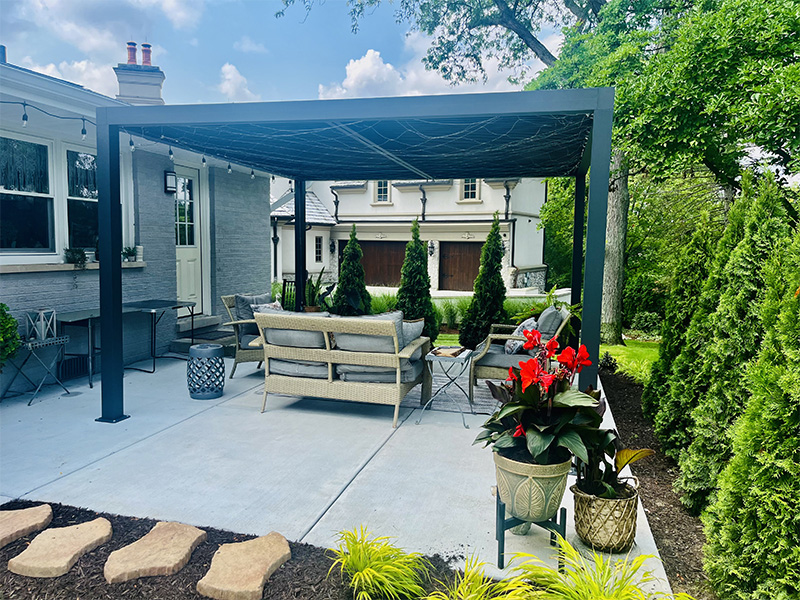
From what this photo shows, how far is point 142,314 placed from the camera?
286 inches

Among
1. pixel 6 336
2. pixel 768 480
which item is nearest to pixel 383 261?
pixel 6 336

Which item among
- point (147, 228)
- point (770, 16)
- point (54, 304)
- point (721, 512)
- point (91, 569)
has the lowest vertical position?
point (91, 569)

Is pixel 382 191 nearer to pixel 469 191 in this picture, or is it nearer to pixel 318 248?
pixel 318 248

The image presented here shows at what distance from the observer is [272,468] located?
3.93 meters

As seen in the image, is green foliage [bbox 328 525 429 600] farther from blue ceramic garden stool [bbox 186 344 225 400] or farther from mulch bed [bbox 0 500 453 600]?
blue ceramic garden stool [bbox 186 344 225 400]

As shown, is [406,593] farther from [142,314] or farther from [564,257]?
[564,257]

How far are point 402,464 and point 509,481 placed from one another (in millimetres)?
1385

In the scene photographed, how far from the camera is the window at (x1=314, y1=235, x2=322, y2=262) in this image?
23.3 metres

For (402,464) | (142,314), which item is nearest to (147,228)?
(142,314)

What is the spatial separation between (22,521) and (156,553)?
904 millimetres

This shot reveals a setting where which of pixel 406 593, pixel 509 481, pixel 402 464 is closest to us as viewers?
pixel 406 593

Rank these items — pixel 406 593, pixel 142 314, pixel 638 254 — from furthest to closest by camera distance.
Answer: pixel 638 254
pixel 142 314
pixel 406 593

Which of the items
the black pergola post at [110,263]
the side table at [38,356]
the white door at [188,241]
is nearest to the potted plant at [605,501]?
the black pergola post at [110,263]

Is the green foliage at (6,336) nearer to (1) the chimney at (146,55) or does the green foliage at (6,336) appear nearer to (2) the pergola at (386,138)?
(2) the pergola at (386,138)
